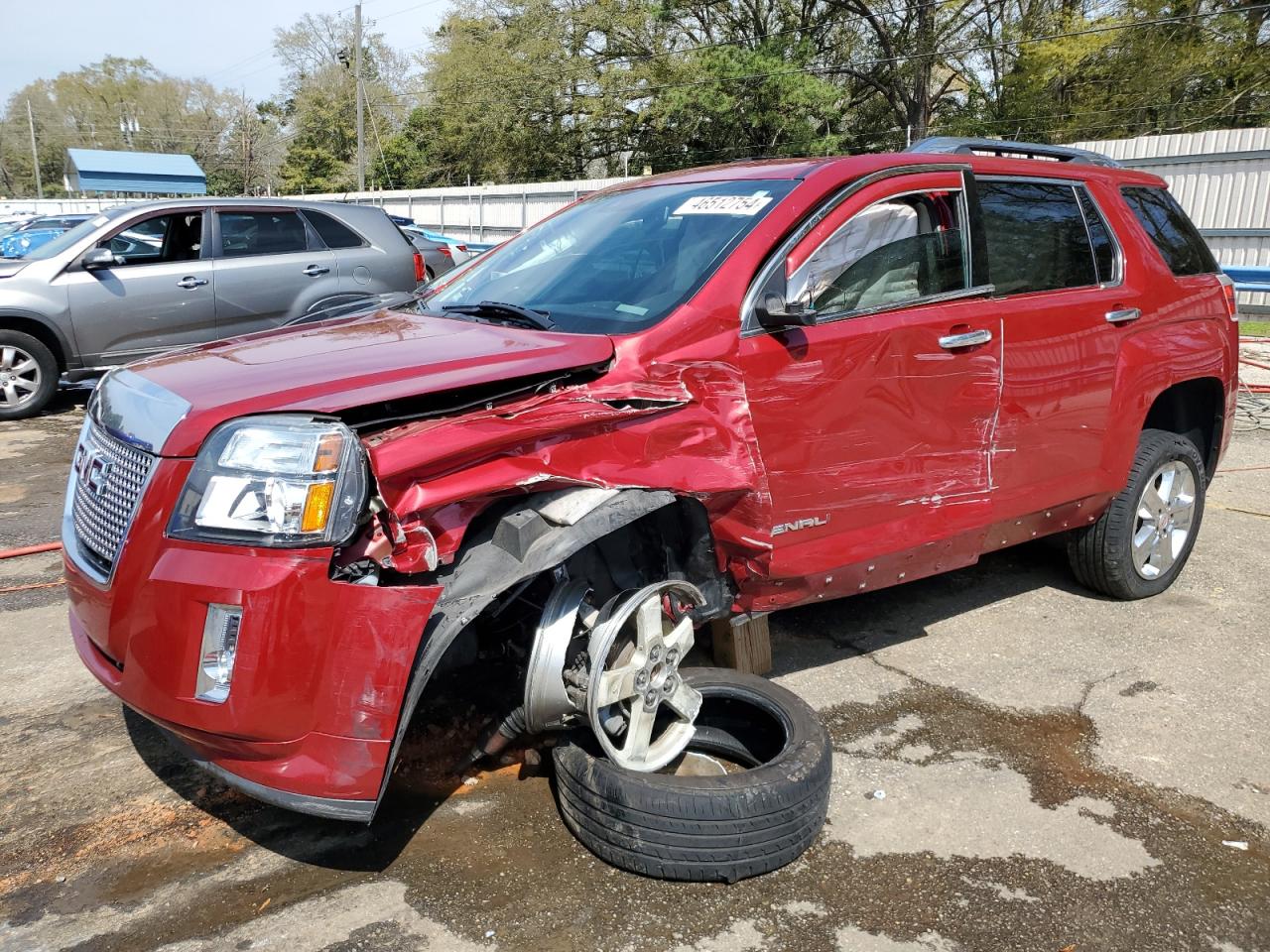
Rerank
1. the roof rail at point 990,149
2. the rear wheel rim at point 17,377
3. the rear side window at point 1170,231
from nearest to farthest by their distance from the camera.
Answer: the roof rail at point 990,149 < the rear side window at point 1170,231 < the rear wheel rim at point 17,377

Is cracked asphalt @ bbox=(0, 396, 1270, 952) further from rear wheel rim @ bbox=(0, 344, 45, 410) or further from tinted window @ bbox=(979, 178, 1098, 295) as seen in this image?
rear wheel rim @ bbox=(0, 344, 45, 410)

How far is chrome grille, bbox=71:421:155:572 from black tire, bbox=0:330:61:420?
653 centimetres

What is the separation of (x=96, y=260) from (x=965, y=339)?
7.60 m

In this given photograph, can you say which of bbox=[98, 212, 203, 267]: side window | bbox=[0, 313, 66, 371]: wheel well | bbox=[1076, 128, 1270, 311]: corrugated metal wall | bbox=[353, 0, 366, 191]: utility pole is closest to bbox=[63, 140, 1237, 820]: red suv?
bbox=[98, 212, 203, 267]: side window

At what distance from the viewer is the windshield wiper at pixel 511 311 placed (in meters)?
3.25

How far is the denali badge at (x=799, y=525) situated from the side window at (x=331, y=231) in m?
7.25

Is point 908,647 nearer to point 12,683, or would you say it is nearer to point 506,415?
point 506,415

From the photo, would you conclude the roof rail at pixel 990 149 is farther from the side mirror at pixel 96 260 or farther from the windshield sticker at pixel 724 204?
the side mirror at pixel 96 260

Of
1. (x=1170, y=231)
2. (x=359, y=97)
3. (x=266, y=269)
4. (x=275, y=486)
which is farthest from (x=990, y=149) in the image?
(x=359, y=97)

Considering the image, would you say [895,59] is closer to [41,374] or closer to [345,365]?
[41,374]

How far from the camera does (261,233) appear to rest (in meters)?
9.03

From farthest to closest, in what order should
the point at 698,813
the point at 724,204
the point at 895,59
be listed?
the point at 895,59, the point at 724,204, the point at 698,813

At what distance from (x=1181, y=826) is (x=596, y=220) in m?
2.87

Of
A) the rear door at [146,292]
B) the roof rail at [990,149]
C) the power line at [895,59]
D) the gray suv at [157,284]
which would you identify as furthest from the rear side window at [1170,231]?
the power line at [895,59]
